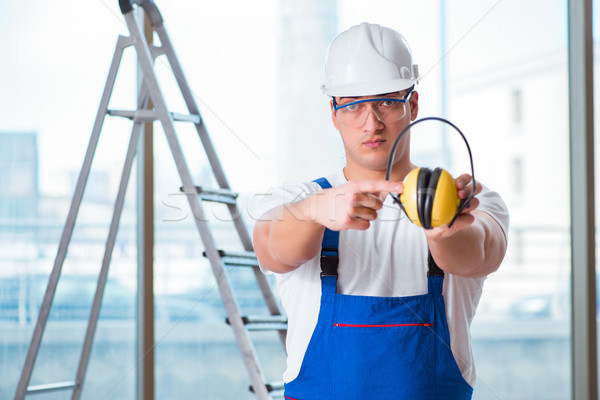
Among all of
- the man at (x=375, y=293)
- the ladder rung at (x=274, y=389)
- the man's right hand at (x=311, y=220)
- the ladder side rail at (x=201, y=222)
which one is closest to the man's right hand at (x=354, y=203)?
the man's right hand at (x=311, y=220)

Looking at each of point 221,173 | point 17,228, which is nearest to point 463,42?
point 221,173

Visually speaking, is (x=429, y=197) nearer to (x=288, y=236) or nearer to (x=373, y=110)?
(x=288, y=236)

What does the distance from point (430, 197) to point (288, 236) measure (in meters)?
0.33

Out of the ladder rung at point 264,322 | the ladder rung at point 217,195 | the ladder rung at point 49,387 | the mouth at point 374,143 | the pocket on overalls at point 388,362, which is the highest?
the mouth at point 374,143

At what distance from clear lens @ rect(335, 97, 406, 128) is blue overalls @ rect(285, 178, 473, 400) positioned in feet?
0.89

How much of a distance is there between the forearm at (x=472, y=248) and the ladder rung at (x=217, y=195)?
1.00 meters

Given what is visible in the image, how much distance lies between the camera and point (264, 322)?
2.07 m

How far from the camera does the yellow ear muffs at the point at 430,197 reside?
1.00m

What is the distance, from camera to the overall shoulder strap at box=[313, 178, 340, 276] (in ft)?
4.35

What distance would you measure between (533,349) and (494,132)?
1.03 metres

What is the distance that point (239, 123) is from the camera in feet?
8.91

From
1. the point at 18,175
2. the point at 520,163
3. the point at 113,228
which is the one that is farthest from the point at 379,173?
the point at 18,175

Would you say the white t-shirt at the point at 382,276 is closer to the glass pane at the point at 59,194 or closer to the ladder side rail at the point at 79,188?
the ladder side rail at the point at 79,188

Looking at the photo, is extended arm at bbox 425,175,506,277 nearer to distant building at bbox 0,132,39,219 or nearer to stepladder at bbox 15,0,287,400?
stepladder at bbox 15,0,287,400
